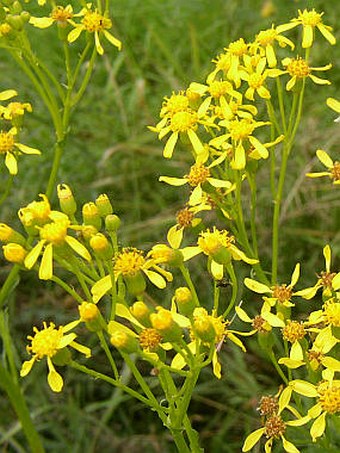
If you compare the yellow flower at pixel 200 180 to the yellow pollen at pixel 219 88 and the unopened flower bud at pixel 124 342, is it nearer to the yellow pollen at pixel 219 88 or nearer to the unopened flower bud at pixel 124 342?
the yellow pollen at pixel 219 88

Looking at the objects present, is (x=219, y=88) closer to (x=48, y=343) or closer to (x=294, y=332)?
(x=294, y=332)

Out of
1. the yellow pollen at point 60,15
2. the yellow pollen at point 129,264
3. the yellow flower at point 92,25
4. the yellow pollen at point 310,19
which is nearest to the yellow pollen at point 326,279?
the yellow pollen at point 129,264

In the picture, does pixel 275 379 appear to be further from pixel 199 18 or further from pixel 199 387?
pixel 199 18

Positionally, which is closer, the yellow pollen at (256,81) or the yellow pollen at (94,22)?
the yellow pollen at (256,81)

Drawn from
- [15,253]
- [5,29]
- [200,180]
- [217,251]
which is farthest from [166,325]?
[5,29]

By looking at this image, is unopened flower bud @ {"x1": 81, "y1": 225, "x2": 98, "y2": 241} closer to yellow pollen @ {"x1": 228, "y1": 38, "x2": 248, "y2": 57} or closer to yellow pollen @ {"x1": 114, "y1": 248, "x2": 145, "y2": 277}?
yellow pollen @ {"x1": 114, "y1": 248, "x2": 145, "y2": 277}

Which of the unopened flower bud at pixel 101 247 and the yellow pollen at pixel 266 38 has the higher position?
the yellow pollen at pixel 266 38

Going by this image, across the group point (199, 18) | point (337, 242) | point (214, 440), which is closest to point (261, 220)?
Answer: point (337, 242)
